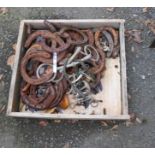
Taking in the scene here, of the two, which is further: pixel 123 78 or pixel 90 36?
pixel 90 36

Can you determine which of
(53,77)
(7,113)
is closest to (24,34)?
(53,77)

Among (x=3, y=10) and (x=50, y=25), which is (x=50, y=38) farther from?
(x=3, y=10)

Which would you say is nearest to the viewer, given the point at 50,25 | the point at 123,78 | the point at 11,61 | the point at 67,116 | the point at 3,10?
the point at 67,116

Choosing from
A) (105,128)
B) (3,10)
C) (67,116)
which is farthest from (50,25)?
(105,128)

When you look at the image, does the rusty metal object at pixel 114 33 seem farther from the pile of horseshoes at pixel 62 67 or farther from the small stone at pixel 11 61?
the small stone at pixel 11 61

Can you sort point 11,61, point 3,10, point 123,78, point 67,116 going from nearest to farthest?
point 67,116 < point 123,78 < point 11,61 < point 3,10

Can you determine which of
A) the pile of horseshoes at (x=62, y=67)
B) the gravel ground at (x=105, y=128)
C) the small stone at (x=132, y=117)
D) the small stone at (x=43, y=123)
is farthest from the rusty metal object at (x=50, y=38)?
the small stone at (x=132, y=117)

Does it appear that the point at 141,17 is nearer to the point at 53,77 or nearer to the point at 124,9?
the point at 124,9

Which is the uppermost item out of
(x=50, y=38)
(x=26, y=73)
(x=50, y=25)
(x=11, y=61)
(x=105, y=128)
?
(x=50, y=25)
